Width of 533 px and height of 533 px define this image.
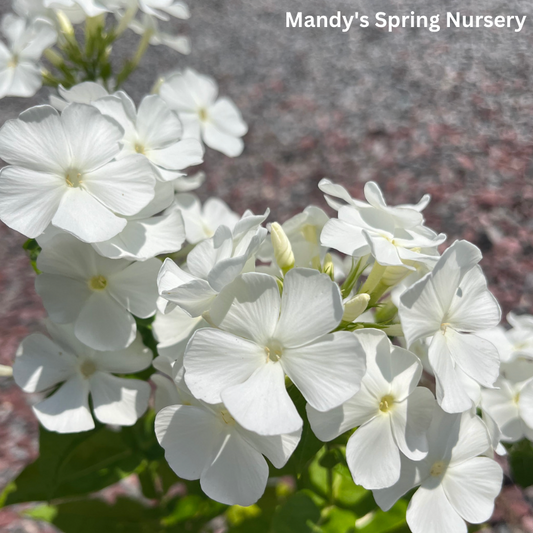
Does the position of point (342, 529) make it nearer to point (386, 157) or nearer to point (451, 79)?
point (386, 157)

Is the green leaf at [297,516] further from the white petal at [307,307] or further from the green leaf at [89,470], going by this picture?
the white petal at [307,307]

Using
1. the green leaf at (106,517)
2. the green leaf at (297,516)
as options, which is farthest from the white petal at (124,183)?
the green leaf at (106,517)

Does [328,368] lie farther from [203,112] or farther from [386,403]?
[203,112]

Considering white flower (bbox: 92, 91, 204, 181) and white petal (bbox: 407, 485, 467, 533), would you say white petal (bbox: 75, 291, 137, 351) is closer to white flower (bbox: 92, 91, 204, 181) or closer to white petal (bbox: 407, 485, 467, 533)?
white flower (bbox: 92, 91, 204, 181)

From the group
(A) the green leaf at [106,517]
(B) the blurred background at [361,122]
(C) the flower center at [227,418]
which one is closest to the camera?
(C) the flower center at [227,418]

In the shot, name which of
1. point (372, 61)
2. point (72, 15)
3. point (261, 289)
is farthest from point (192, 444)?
point (372, 61)

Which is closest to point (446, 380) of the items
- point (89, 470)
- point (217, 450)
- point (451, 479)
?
point (451, 479)
